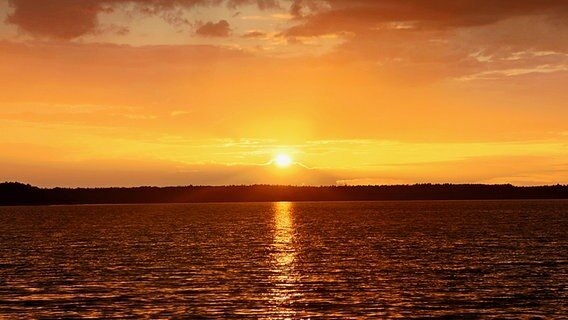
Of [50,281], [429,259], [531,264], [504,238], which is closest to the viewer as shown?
[50,281]

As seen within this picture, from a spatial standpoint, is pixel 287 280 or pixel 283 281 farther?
pixel 287 280

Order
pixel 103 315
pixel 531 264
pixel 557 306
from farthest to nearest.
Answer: pixel 531 264 → pixel 557 306 → pixel 103 315

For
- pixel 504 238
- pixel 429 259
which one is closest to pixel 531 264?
pixel 429 259

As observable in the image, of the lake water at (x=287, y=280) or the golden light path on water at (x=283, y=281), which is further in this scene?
the golden light path on water at (x=283, y=281)

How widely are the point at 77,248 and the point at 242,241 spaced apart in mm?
28737

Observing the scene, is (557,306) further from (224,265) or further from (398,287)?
(224,265)

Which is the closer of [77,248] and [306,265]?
[306,265]

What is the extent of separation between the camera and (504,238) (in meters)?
127

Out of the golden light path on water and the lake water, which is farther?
the golden light path on water

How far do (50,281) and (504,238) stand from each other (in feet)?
271

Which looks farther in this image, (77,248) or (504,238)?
(504,238)

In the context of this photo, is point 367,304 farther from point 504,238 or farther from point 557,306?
point 504,238

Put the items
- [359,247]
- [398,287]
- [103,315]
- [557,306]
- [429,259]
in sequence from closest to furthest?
[103,315], [557,306], [398,287], [429,259], [359,247]

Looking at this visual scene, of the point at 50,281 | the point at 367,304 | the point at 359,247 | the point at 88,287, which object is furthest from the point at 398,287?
the point at 359,247
